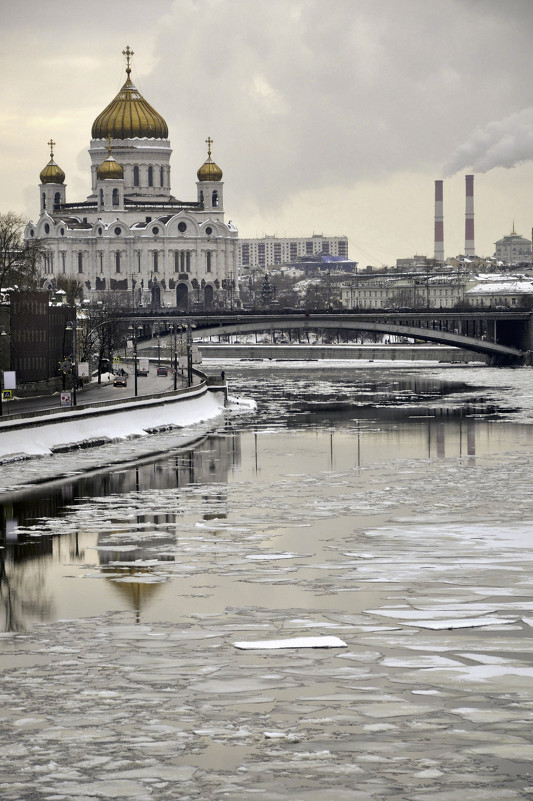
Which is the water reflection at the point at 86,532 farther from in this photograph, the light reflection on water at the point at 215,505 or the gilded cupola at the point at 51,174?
the gilded cupola at the point at 51,174

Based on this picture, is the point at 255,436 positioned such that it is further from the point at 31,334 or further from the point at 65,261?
the point at 65,261

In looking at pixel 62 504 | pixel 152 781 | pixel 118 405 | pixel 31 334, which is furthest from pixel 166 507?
pixel 31 334

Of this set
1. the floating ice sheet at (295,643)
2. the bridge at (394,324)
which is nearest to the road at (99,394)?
the floating ice sheet at (295,643)

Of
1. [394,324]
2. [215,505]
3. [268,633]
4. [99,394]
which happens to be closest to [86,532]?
[215,505]

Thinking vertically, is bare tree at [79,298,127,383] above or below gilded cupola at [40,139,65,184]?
below

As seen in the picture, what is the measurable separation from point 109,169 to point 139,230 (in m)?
7.30

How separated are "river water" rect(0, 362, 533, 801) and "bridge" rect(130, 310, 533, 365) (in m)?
62.8

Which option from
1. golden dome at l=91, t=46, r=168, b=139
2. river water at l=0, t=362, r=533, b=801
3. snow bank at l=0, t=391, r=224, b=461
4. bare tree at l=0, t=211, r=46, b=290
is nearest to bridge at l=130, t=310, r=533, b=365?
bare tree at l=0, t=211, r=46, b=290

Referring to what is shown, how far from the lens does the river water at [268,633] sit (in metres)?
11.8

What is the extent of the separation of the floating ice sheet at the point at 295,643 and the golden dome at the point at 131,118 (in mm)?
142190

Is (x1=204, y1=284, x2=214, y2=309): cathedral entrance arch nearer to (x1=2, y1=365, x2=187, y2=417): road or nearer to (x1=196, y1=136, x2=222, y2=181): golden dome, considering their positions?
(x1=196, y1=136, x2=222, y2=181): golden dome

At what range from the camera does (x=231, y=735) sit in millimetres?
12461

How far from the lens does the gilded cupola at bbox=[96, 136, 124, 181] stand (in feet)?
500

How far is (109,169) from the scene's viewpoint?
153m
